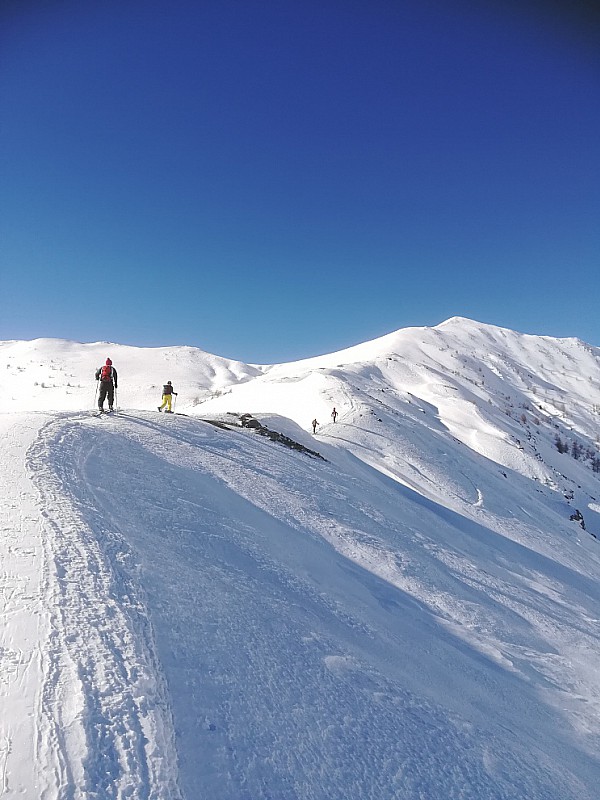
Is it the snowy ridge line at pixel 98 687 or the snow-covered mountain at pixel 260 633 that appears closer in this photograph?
the snowy ridge line at pixel 98 687

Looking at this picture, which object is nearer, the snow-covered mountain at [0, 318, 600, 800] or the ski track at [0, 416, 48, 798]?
the ski track at [0, 416, 48, 798]

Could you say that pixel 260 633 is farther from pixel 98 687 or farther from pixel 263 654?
pixel 98 687

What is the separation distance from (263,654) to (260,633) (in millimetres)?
374

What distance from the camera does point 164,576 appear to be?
17.9 feet

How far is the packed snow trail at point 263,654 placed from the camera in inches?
132

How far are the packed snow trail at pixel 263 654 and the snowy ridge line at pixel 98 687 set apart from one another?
0.02 meters

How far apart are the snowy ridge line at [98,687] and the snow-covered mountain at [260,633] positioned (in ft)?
0.06


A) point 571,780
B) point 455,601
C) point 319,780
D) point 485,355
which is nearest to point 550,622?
point 455,601

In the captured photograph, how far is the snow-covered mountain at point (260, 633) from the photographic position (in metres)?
3.35

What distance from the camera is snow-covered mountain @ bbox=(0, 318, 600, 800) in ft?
11.0

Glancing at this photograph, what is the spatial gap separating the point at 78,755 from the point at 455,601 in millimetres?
7592

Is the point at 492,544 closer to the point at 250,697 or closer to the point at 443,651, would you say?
the point at 443,651

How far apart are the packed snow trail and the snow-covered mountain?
2 centimetres

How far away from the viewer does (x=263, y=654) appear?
4699 millimetres
